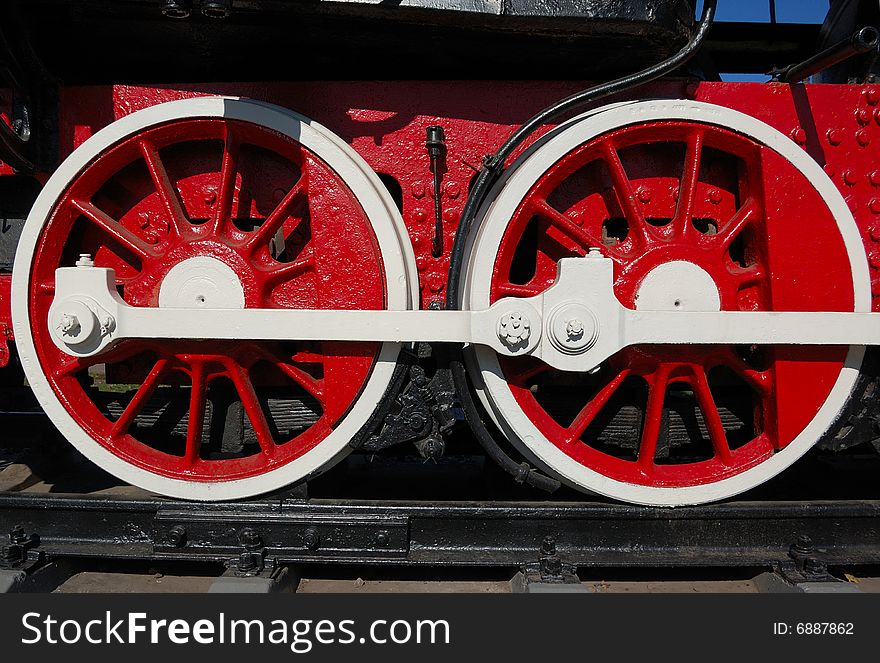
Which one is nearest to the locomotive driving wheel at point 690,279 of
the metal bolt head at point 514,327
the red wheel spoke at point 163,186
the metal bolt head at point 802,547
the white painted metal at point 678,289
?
the white painted metal at point 678,289

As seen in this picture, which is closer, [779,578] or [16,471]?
[779,578]

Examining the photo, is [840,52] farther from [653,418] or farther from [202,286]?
[202,286]

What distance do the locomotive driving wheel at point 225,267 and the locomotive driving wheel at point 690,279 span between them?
342mm

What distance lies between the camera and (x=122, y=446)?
163 centimetres

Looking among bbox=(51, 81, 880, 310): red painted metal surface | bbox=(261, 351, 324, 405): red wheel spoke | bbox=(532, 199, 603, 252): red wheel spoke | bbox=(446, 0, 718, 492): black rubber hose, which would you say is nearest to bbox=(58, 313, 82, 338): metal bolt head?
bbox=(261, 351, 324, 405): red wheel spoke

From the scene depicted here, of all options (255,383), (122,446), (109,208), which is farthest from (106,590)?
(109,208)

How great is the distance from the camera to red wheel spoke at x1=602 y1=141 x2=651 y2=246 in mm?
1570

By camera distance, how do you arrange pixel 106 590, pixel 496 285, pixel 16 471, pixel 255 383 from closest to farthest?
pixel 496 285, pixel 106 590, pixel 255 383, pixel 16 471

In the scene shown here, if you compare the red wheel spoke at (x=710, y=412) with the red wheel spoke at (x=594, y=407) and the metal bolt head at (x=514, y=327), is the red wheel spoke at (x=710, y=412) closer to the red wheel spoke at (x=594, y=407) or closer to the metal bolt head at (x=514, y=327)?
the red wheel spoke at (x=594, y=407)

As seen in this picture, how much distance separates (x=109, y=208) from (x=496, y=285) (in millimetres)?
1222

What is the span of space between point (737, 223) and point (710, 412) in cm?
55

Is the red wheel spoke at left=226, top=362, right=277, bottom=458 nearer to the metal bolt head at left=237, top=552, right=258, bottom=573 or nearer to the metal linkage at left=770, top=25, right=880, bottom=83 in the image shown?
the metal bolt head at left=237, top=552, right=258, bottom=573

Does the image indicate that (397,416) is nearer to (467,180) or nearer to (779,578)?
(467,180)

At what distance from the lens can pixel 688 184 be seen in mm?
1580
